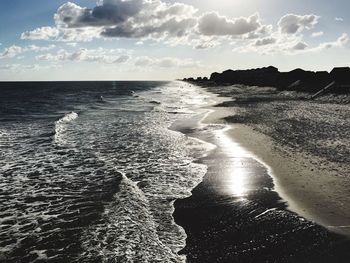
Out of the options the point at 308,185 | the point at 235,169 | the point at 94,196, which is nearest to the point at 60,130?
the point at 94,196

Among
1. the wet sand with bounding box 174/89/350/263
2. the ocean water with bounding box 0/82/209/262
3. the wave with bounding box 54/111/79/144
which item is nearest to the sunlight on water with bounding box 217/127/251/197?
the wet sand with bounding box 174/89/350/263

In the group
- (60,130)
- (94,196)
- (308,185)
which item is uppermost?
(308,185)

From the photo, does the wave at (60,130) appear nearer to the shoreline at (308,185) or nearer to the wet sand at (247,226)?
the shoreline at (308,185)

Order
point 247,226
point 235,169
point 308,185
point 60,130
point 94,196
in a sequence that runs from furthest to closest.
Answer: point 60,130 → point 235,169 → point 308,185 → point 94,196 → point 247,226

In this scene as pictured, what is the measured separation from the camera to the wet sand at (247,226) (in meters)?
7.98

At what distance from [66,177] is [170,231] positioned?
278 inches

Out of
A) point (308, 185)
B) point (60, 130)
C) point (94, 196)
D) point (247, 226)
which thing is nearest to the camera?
point (247, 226)

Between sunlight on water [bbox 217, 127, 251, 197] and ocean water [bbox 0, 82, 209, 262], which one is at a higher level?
sunlight on water [bbox 217, 127, 251, 197]

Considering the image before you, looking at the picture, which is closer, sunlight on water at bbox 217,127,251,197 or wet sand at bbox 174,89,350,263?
wet sand at bbox 174,89,350,263

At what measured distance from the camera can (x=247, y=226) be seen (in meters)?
9.48

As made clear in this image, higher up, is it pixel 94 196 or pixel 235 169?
pixel 235 169

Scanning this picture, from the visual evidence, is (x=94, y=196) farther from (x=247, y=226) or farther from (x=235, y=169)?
(x=235, y=169)

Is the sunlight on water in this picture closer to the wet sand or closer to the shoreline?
the wet sand

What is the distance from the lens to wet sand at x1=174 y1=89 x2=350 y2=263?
26.2 feet
